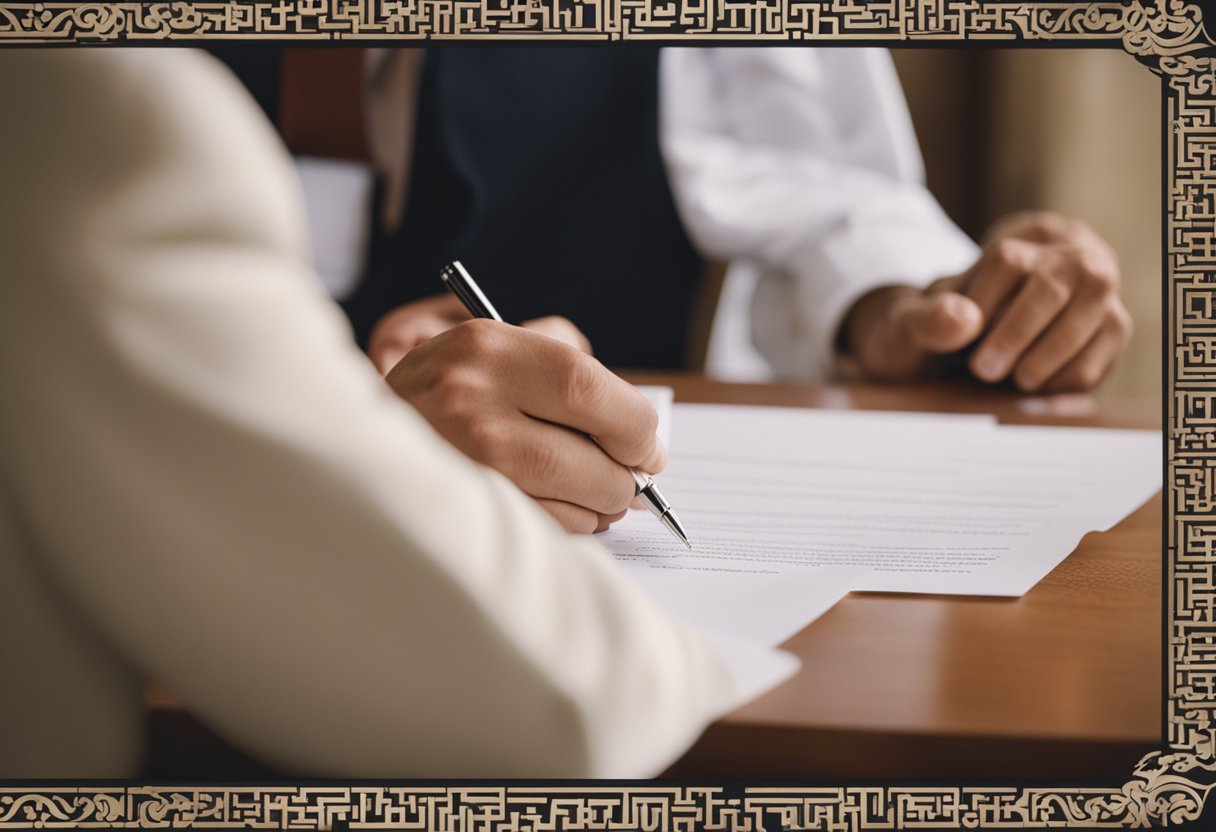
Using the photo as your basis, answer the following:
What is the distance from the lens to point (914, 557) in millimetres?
401

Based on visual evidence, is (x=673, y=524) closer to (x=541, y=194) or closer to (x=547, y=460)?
(x=547, y=460)

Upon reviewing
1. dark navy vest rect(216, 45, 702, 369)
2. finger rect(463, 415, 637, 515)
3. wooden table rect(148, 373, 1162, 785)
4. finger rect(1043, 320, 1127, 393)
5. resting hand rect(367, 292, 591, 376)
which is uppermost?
dark navy vest rect(216, 45, 702, 369)

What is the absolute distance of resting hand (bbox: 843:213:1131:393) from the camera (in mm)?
712

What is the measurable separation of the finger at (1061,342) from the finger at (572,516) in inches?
18.2

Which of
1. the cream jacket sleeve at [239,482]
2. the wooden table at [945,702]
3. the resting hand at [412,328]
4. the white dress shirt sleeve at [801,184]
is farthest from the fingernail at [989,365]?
the cream jacket sleeve at [239,482]

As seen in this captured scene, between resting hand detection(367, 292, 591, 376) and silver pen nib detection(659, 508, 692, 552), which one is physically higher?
resting hand detection(367, 292, 591, 376)

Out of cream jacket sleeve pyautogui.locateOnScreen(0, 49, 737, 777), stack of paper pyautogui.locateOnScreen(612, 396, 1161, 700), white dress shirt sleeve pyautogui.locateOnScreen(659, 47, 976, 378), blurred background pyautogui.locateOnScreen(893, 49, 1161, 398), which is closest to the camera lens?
cream jacket sleeve pyautogui.locateOnScreen(0, 49, 737, 777)

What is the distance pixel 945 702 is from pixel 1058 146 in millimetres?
1359

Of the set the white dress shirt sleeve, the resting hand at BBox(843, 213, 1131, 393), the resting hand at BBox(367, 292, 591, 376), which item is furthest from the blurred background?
the resting hand at BBox(367, 292, 591, 376)

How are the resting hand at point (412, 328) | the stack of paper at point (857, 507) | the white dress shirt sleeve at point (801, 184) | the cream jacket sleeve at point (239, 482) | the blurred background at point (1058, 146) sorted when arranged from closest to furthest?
the cream jacket sleeve at point (239, 482)
the stack of paper at point (857, 507)
the resting hand at point (412, 328)
the white dress shirt sleeve at point (801, 184)
the blurred background at point (1058, 146)

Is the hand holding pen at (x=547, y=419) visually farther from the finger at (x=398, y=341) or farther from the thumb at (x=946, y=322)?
the thumb at (x=946, y=322)

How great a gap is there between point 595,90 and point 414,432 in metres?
0.78

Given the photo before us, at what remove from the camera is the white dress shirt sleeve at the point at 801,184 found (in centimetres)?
87

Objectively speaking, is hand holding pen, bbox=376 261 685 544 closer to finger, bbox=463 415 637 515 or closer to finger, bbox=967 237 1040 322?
finger, bbox=463 415 637 515
